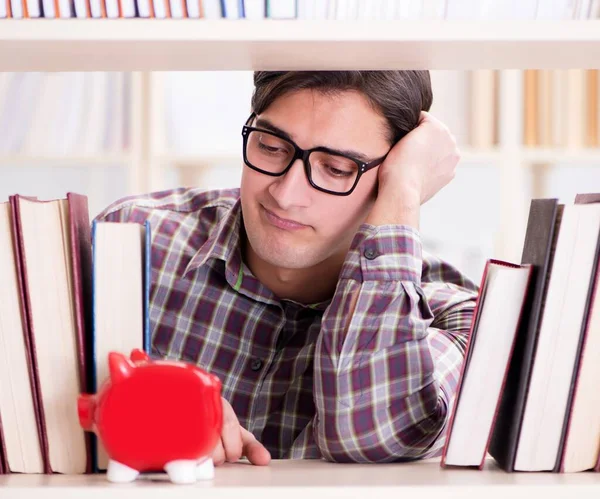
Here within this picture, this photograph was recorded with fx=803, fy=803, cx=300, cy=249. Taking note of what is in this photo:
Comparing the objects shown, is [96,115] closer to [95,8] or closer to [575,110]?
[575,110]

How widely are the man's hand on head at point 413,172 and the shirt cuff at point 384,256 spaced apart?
5 centimetres

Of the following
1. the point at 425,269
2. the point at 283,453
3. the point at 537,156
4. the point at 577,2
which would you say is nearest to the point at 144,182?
the point at 537,156

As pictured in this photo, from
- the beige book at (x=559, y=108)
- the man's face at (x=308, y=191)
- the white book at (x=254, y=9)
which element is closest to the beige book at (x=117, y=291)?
the white book at (x=254, y=9)

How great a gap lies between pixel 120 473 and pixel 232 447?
145mm

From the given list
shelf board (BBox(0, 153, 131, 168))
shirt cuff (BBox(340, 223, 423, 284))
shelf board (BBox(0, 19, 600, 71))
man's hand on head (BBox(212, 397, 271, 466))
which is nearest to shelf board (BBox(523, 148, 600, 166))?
shelf board (BBox(0, 153, 131, 168))

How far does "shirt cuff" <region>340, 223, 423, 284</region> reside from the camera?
35.2 inches

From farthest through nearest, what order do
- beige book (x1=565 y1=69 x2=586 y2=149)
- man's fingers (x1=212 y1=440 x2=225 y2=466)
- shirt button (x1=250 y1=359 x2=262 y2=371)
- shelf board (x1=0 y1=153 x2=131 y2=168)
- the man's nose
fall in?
shelf board (x1=0 y1=153 x2=131 y2=168) < beige book (x1=565 y1=69 x2=586 y2=149) < shirt button (x1=250 y1=359 x2=262 y2=371) < the man's nose < man's fingers (x1=212 y1=440 x2=225 y2=466)

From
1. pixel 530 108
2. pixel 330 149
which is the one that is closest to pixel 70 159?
pixel 530 108

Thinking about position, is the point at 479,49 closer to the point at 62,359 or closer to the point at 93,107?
the point at 62,359

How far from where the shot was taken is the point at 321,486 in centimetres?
67

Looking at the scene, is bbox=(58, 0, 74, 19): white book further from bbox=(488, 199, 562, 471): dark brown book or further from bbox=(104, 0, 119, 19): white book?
bbox=(488, 199, 562, 471): dark brown book

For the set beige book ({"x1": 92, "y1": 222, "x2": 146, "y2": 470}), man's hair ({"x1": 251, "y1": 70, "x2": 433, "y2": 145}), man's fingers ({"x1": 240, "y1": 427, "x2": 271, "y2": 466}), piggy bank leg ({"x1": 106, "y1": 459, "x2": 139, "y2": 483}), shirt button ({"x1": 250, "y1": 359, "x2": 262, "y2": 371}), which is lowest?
shirt button ({"x1": 250, "y1": 359, "x2": 262, "y2": 371})

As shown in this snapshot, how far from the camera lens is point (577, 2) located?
71 centimetres

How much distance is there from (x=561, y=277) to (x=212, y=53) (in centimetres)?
38
